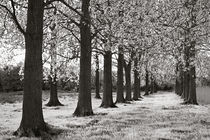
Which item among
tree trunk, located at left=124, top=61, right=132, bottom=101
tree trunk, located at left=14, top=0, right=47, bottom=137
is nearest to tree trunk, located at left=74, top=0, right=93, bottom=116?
tree trunk, located at left=14, top=0, right=47, bottom=137

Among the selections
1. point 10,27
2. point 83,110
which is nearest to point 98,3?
point 10,27

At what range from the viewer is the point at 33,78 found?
40.1ft

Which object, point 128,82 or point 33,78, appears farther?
point 128,82

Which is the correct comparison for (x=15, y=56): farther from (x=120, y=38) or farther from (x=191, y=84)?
(x=191, y=84)

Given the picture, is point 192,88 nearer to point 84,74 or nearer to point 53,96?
point 53,96

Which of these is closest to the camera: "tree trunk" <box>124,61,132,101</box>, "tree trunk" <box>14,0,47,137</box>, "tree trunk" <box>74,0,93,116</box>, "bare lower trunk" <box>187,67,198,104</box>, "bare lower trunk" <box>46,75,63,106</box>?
"tree trunk" <box>14,0,47,137</box>

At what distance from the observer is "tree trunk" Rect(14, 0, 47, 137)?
1198cm

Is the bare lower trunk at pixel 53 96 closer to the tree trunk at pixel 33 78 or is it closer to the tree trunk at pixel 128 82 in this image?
the tree trunk at pixel 128 82

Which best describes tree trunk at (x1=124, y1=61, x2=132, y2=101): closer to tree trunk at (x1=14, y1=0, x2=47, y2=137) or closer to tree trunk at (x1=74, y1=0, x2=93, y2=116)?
tree trunk at (x1=74, y1=0, x2=93, y2=116)

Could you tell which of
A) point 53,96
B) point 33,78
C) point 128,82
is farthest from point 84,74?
point 128,82

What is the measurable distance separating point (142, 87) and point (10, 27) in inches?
3510

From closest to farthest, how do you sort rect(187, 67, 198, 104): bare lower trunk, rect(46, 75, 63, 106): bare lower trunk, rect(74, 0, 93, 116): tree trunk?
rect(74, 0, 93, 116): tree trunk → rect(187, 67, 198, 104): bare lower trunk → rect(46, 75, 63, 106): bare lower trunk

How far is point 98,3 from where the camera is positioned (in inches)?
917

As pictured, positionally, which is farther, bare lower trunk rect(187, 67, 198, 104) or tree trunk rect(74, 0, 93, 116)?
bare lower trunk rect(187, 67, 198, 104)
